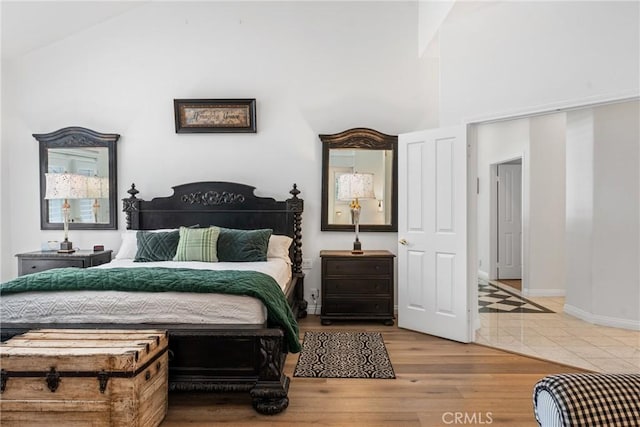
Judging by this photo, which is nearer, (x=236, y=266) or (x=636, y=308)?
(x=236, y=266)

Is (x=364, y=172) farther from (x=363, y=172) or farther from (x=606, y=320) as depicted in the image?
(x=606, y=320)

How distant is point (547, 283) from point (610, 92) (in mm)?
3583

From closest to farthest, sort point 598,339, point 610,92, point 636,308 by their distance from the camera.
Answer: point 610,92 < point 598,339 < point 636,308

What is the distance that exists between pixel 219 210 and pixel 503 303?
3.97 metres

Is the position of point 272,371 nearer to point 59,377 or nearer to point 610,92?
point 59,377

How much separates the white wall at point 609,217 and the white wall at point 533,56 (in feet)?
5.18

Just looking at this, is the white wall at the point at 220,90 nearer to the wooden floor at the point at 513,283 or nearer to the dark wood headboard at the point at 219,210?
the dark wood headboard at the point at 219,210

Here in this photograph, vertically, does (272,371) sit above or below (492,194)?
below

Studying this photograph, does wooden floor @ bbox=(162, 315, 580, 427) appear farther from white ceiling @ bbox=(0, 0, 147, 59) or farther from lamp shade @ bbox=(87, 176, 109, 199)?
white ceiling @ bbox=(0, 0, 147, 59)

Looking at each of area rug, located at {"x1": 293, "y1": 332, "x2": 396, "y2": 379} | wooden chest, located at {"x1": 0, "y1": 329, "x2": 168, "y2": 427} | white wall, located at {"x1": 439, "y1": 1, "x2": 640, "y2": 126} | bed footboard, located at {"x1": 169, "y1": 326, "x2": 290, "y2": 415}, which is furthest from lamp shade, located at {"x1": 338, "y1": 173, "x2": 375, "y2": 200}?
wooden chest, located at {"x1": 0, "y1": 329, "x2": 168, "y2": 427}

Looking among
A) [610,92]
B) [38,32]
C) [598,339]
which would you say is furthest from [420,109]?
[38,32]

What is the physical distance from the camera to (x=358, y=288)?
170 inches

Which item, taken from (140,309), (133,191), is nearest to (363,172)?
(133,191)

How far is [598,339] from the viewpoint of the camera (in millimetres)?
3924
